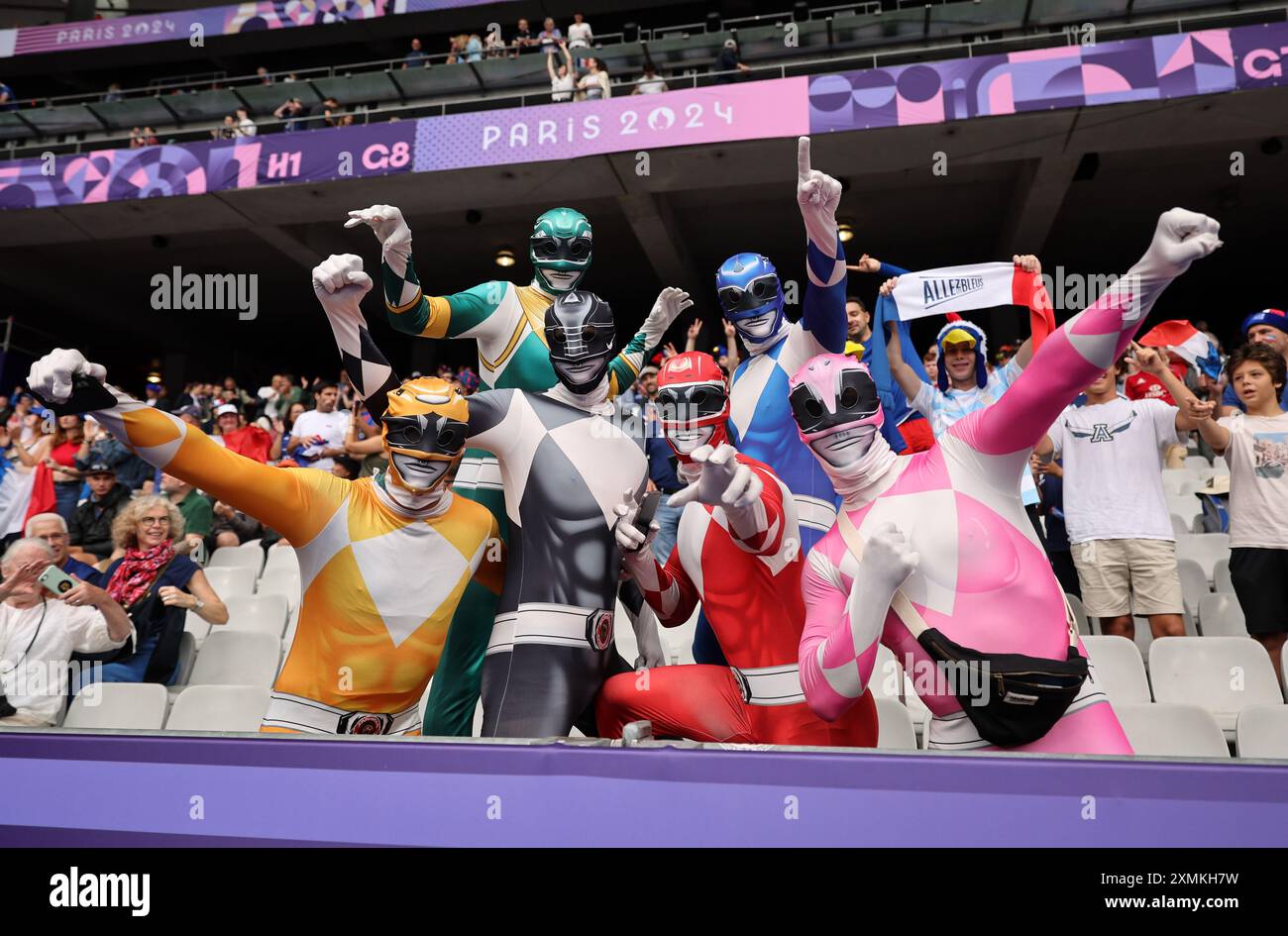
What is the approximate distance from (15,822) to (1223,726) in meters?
4.75

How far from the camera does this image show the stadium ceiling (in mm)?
11516

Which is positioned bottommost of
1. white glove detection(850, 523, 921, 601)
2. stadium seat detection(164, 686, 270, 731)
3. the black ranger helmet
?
stadium seat detection(164, 686, 270, 731)

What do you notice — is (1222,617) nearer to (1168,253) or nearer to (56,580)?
(1168,253)

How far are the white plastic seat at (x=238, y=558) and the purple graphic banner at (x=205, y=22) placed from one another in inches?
610

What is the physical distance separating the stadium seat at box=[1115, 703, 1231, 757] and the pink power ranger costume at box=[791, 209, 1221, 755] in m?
1.76

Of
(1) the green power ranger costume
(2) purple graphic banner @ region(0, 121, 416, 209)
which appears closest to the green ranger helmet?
(1) the green power ranger costume

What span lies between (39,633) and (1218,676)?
18.8 ft

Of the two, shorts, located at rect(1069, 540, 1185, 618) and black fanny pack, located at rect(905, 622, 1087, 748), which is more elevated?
shorts, located at rect(1069, 540, 1185, 618)

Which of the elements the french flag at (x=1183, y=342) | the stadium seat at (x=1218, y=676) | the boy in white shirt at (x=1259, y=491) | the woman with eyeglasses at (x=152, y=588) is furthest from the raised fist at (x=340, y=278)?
the french flag at (x=1183, y=342)

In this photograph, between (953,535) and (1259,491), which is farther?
(1259,491)

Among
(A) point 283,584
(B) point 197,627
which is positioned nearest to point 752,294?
(A) point 283,584

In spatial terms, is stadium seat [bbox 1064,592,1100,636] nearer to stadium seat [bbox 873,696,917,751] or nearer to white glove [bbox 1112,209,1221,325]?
stadium seat [bbox 873,696,917,751]

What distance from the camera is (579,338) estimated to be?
3301mm
